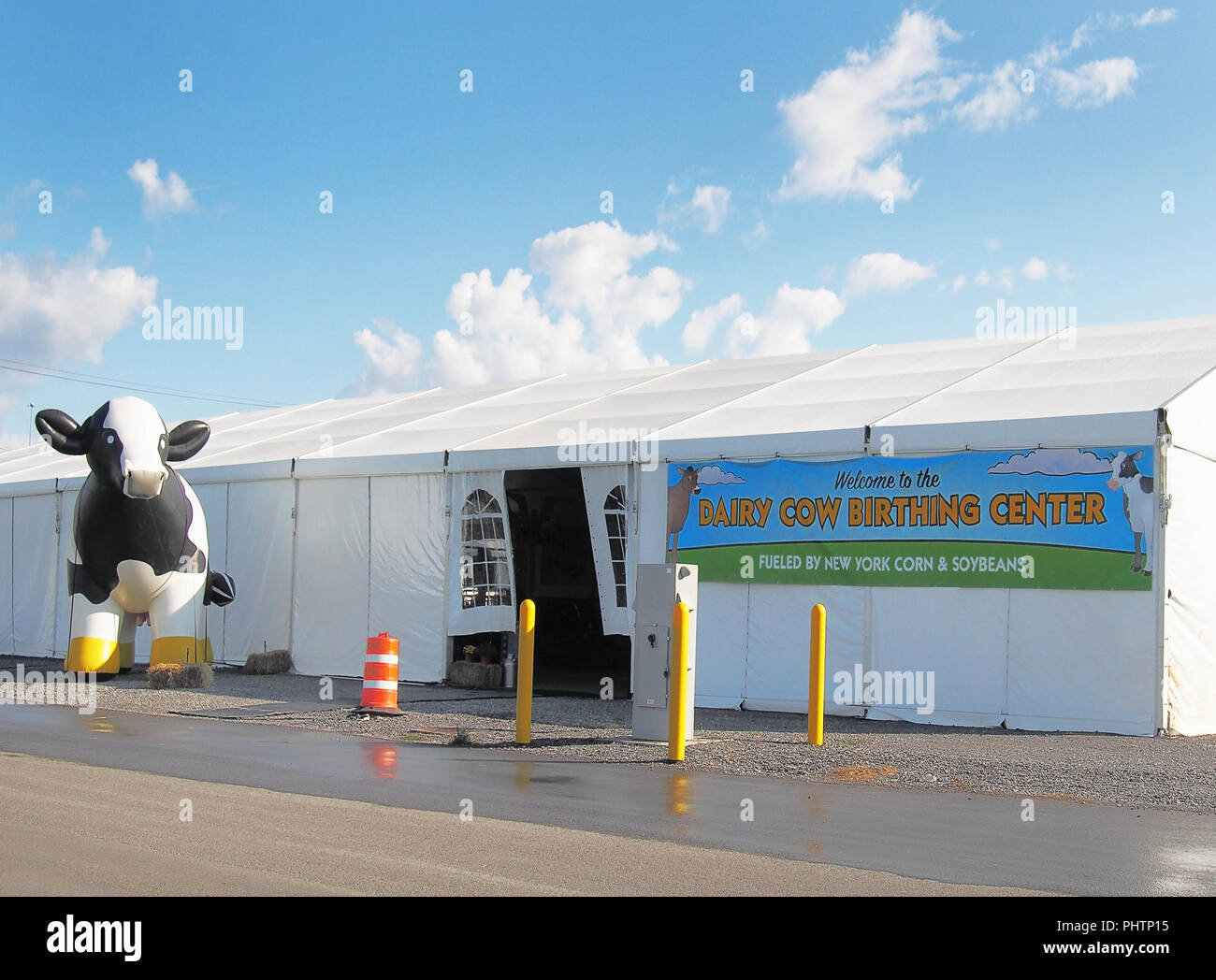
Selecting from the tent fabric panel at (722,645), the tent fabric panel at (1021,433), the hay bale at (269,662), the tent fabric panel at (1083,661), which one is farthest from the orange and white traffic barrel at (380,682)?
the tent fabric panel at (1083,661)

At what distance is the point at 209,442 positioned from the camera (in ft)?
90.1

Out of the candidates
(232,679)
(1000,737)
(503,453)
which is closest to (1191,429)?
(1000,737)

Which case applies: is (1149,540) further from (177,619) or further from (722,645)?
(177,619)

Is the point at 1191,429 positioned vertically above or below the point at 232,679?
above

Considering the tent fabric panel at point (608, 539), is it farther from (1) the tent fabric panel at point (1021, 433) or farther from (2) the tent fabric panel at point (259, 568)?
(2) the tent fabric panel at point (259, 568)

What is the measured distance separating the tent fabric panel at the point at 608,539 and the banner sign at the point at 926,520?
952mm

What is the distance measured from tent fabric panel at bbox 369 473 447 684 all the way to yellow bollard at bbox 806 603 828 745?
8.18 meters

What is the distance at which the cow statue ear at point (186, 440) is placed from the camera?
19.5m

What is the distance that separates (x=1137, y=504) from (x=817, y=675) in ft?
14.7

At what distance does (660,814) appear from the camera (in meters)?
8.73

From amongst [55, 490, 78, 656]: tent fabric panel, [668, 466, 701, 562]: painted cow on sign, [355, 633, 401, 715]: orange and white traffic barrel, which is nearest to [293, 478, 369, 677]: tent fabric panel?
[355, 633, 401, 715]: orange and white traffic barrel
